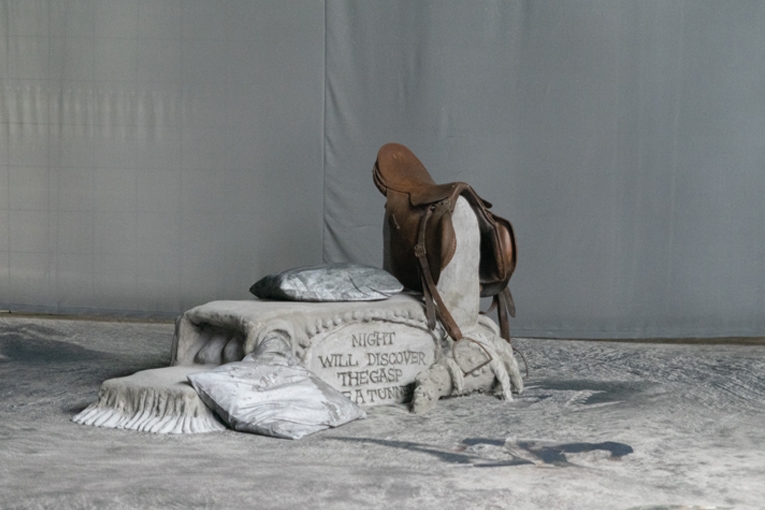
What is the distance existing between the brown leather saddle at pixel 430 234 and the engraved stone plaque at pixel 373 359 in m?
0.13

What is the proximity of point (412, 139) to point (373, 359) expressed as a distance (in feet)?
7.45

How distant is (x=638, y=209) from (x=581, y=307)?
2.00 ft

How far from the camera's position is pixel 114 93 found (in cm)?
550

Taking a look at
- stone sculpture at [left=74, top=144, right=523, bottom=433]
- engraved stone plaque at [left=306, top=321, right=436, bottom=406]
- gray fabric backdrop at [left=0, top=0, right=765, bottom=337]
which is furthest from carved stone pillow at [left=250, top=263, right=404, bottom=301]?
gray fabric backdrop at [left=0, top=0, right=765, bottom=337]

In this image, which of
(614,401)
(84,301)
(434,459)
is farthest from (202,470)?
(84,301)

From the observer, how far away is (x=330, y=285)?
3.32 metres

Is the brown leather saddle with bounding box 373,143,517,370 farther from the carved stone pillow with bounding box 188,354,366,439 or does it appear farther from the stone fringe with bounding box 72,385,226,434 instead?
the stone fringe with bounding box 72,385,226,434

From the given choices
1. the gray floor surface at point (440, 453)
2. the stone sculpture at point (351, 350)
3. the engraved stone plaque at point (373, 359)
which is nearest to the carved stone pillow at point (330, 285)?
the stone sculpture at point (351, 350)

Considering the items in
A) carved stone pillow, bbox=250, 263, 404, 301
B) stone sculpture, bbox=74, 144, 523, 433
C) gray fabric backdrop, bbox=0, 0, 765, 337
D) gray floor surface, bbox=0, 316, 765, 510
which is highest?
gray fabric backdrop, bbox=0, 0, 765, 337

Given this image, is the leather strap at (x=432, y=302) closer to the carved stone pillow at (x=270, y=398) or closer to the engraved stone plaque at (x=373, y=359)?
the engraved stone plaque at (x=373, y=359)

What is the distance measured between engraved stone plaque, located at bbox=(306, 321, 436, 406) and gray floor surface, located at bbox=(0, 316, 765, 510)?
0.34 feet

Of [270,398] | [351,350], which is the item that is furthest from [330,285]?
[270,398]

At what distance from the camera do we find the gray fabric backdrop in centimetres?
520

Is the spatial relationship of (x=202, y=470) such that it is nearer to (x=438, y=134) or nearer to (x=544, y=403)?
(x=544, y=403)
